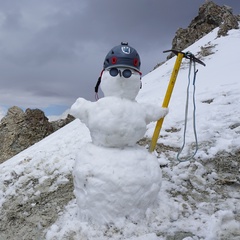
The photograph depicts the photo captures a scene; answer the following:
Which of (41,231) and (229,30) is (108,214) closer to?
(41,231)

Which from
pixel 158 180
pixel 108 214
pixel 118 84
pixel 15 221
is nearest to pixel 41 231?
pixel 15 221

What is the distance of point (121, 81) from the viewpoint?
4.18 m

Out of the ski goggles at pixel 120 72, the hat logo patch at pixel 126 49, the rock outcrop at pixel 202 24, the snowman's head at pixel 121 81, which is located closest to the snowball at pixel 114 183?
the snowman's head at pixel 121 81

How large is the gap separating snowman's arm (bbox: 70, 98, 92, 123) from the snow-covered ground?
1.43 meters

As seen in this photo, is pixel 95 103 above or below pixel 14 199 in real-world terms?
above

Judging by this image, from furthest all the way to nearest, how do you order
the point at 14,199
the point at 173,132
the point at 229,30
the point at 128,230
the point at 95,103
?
the point at 229,30 → the point at 173,132 → the point at 14,199 → the point at 95,103 → the point at 128,230

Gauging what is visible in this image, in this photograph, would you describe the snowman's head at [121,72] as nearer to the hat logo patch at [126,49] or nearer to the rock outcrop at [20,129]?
the hat logo patch at [126,49]

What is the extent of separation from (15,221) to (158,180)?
237cm

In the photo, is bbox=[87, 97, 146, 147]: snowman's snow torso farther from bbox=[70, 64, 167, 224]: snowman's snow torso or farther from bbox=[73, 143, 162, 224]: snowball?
bbox=[73, 143, 162, 224]: snowball

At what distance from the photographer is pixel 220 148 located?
19.0 feet

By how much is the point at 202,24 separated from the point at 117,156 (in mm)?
24877

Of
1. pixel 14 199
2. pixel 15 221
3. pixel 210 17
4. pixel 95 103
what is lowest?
pixel 15 221

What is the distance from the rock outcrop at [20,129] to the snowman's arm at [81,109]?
10.8m

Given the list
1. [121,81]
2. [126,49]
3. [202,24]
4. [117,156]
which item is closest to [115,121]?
[117,156]
